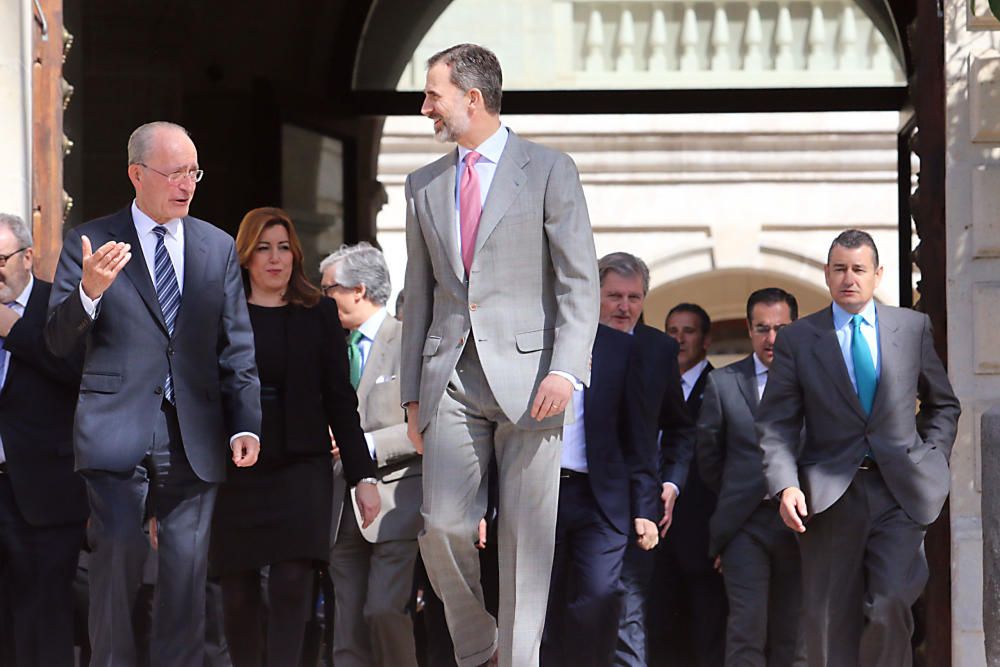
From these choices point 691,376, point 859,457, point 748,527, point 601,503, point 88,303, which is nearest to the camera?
point 88,303

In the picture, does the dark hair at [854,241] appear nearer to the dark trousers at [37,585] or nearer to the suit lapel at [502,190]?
the suit lapel at [502,190]

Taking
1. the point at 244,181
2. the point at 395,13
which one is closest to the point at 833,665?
the point at 244,181

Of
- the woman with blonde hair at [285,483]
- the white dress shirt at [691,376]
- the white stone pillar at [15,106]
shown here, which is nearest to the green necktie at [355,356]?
the woman with blonde hair at [285,483]

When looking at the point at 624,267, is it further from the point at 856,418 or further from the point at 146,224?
the point at 146,224

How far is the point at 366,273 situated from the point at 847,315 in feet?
6.97

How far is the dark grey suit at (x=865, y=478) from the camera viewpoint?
24.4ft

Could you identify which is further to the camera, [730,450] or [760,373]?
[760,373]

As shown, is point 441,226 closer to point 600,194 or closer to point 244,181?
point 244,181

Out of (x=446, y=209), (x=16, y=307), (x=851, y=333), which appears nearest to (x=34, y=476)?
(x=16, y=307)

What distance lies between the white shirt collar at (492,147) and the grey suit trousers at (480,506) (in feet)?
2.09

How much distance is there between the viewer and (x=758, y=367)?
899cm

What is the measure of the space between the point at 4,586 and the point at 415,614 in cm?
228

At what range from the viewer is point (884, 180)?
27.3m

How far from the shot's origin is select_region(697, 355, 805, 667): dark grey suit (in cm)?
864
